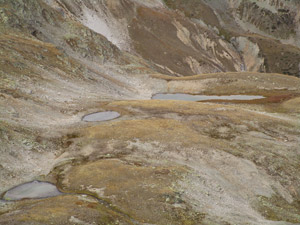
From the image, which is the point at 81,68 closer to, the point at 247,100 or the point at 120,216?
the point at 247,100

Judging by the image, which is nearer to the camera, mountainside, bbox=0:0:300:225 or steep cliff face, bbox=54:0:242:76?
mountainside, bbox=0:0:300:225

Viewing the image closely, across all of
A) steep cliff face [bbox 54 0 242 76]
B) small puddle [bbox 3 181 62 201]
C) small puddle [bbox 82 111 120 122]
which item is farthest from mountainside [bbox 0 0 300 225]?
steep cliff face [bbox 54 0 242 76]

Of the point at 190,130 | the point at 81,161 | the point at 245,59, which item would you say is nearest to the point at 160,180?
the point at 81,161

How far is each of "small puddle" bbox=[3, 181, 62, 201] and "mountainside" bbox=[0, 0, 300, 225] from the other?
32.0 inches

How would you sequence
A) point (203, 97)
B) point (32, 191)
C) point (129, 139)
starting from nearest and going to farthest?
1. point (32, 191)
2. point (129, 139)
3. point (203, 97)

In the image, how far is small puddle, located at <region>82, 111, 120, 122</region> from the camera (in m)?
55.8

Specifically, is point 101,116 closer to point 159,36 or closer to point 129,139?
point 129,139

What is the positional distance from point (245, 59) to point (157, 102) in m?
135

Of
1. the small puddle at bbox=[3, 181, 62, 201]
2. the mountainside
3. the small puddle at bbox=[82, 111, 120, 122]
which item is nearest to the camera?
the mountainside

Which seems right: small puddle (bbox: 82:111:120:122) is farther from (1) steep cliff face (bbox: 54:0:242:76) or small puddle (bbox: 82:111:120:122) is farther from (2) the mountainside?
(1) steep cliff face (bbox: 54:0:242:76)

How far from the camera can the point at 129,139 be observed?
4678cm

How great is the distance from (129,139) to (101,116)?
13.2 m

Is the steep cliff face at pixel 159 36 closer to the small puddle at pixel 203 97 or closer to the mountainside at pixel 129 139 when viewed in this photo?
the mountainside at pixel 129 139

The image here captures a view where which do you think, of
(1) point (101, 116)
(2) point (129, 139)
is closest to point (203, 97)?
(1) point (101, 116)
